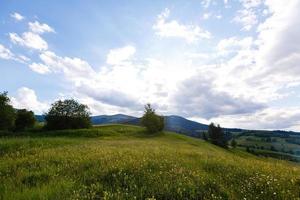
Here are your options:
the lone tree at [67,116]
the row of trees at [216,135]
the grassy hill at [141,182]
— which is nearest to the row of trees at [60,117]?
the lone tree at [67,116]

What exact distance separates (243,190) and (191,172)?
195cm

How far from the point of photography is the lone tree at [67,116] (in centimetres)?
8444

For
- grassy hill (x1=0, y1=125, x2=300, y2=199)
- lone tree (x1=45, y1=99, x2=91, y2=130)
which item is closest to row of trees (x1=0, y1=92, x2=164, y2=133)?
lone tree (x1=45, y1=99, x2=91, y2=130)

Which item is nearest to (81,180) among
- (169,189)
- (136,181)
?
(136,181)

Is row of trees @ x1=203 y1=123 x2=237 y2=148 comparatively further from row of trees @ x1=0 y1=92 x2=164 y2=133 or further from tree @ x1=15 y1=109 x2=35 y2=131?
tree @ x1=15 y1=109 x2=35 y2=131

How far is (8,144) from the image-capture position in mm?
22859

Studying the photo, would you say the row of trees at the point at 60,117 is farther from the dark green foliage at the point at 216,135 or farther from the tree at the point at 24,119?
the dark green foliage at the point at 216,135

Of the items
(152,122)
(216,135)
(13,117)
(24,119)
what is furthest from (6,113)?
(216,135)

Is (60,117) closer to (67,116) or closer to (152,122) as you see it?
(67,116)

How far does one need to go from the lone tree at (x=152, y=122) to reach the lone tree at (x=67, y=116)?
17453 millimetres

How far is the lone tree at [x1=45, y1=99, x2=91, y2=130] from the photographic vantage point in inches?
3324

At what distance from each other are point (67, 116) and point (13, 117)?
14.0 m

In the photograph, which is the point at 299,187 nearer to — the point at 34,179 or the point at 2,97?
the point at 34,179

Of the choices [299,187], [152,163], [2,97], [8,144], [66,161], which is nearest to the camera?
[299,187]
